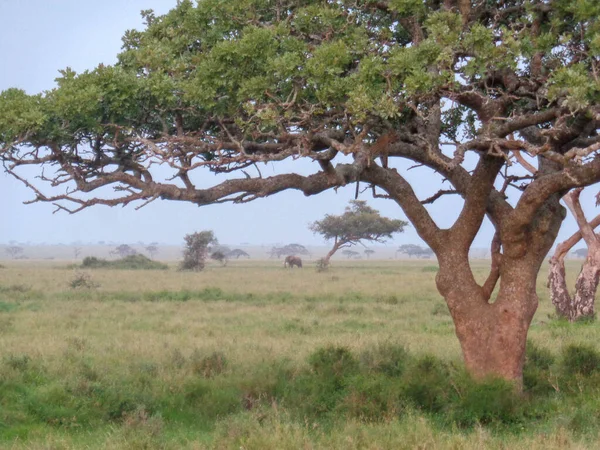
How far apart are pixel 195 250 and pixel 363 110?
57.5m

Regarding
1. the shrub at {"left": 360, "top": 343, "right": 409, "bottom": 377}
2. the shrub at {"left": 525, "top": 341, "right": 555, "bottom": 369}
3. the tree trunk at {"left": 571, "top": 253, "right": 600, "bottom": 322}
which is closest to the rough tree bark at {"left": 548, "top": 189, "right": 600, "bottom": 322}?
the tree trunk at {"left": 571, "top": 253, "right": 600, "bottom": 322}

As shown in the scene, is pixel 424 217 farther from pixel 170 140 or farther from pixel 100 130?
pixel 100 130

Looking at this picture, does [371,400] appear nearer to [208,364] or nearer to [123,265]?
[208,364]

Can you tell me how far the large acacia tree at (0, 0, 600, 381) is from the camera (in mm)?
9664

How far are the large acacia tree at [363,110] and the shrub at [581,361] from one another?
5.64 feet

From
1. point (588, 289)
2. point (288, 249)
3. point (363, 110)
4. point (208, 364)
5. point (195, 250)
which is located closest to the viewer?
point (363, 110)

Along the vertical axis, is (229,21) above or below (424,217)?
above

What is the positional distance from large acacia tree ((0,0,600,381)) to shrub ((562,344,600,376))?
1.72 meters

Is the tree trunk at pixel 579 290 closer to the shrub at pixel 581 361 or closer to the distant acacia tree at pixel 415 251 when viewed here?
the shrub at pixel 581 361

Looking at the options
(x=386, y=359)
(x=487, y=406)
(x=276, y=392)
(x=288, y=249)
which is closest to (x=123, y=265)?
(x=386, y=359)

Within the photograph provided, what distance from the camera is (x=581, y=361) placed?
39.2 feet

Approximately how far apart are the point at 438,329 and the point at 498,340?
9068 mm

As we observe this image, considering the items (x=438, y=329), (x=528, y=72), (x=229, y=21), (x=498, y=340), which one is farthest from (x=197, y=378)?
(x=438, y=329)

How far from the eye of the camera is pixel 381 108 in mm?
9242
